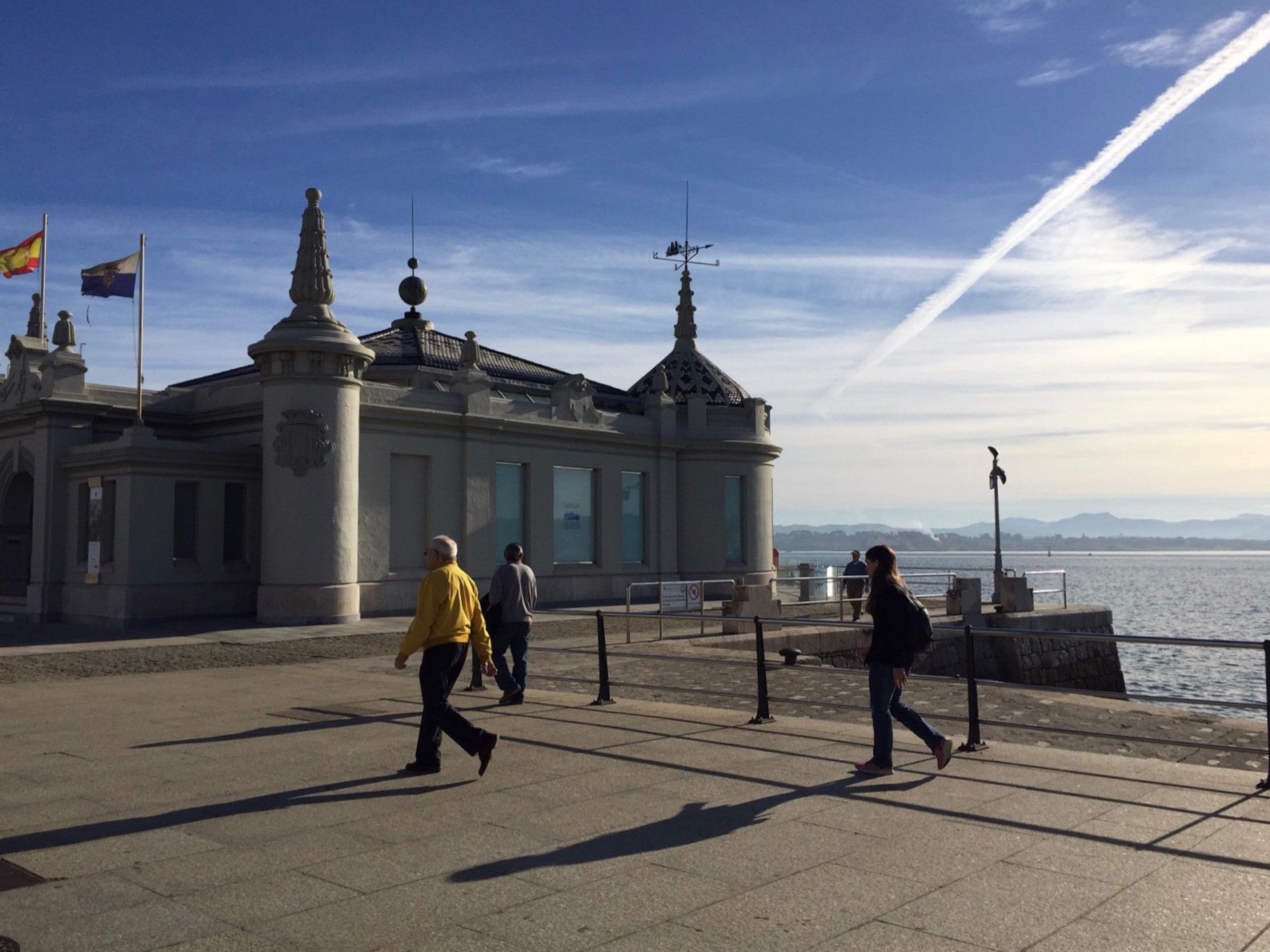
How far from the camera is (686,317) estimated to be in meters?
40.4

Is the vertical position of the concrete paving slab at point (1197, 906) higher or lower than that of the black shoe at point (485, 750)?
lower

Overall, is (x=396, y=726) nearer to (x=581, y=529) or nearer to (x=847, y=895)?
(x=847, y=895)

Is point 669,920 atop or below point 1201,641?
below

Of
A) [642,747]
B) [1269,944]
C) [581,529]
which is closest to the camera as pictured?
[1269,944]

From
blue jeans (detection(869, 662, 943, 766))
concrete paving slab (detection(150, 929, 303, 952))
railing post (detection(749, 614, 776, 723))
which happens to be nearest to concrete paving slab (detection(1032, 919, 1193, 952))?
concrete paving slab (detection(150, 929, 303, 952))

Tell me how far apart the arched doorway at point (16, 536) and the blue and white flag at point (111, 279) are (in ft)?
18.1

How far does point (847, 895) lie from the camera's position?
5.54 m

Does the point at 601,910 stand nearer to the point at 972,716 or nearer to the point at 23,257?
the point at 972,716

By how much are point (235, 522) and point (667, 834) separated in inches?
864

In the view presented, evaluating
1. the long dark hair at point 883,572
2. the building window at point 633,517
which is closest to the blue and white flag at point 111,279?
the building window at point 633,517

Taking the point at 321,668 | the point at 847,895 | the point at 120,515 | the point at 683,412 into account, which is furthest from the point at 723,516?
the point at 847,895

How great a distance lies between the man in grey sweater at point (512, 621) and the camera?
12.4 m

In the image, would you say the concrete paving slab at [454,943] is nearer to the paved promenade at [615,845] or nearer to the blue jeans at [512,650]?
the paved promenade at [615,845]

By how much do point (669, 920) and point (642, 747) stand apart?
177 inches
